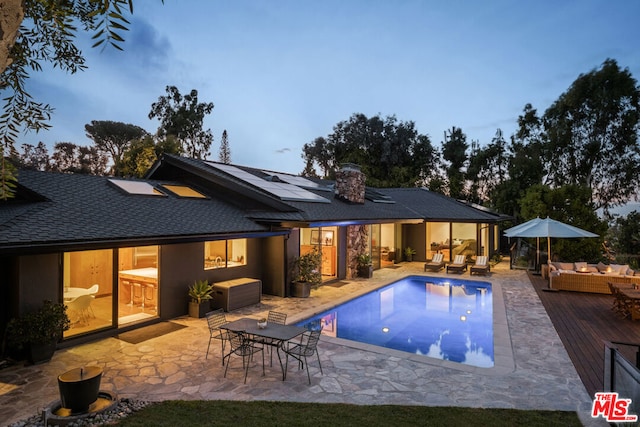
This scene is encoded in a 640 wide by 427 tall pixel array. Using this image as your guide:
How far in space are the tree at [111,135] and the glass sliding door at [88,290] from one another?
3803 centimetres

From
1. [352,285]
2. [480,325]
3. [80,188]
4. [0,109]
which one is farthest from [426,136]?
[0,109]

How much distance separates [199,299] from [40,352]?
3940 millimetres

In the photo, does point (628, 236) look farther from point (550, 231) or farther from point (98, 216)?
point (98, 216)

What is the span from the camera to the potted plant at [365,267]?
1719cm

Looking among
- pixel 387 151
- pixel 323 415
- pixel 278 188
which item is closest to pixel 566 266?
pixel 278 188

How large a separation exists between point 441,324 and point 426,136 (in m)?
32.0

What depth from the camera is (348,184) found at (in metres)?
17.8

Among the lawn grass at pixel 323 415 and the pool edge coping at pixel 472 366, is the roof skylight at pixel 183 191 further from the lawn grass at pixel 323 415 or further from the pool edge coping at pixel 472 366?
the lawn grass at pixel 323 415

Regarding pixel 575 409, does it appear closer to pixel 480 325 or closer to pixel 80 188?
pixel 480 325

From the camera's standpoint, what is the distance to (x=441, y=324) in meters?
11.0

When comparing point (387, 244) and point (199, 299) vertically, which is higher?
point (387, 244)

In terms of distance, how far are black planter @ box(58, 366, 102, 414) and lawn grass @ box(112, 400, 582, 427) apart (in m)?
0.60

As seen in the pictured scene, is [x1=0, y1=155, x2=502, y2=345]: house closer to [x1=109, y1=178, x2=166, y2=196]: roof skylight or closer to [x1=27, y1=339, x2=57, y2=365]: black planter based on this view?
[x1=109, y1=178, x2=166, y2=196]: roof skylight

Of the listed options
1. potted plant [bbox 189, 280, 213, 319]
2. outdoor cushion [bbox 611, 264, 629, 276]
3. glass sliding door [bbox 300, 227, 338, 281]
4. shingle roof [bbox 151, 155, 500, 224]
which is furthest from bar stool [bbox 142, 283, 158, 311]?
outdoor cushion [bbox 611, 264, 629, 276]
